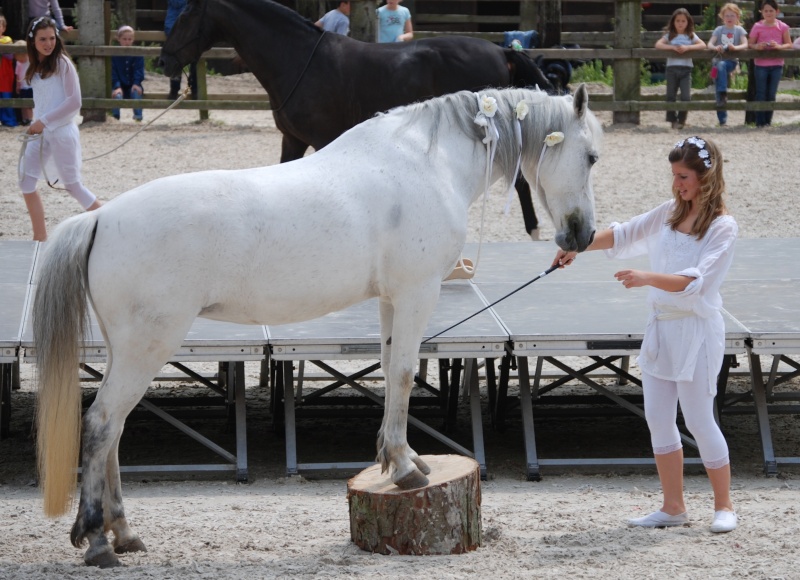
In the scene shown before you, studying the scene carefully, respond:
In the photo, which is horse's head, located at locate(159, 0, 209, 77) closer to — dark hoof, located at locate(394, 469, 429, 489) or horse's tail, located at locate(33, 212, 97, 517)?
horse's tail, located at locate(33, 212, 97, 517)

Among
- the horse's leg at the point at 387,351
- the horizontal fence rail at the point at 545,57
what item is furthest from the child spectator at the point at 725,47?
the horse's leg at the point at 387,351

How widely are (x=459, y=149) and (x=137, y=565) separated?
191 centimetres

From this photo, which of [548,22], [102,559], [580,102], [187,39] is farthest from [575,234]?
[548,22]

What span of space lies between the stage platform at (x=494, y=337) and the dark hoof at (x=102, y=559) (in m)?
1.30

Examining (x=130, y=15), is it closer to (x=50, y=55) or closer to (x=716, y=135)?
(x=716, y=135)

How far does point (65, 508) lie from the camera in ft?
13.4

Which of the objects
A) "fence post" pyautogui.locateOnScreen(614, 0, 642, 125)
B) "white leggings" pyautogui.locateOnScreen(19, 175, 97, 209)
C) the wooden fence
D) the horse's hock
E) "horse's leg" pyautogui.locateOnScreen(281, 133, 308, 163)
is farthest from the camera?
"fence post" pyautogui.locateOnScreen(614, 0, 642, 125)

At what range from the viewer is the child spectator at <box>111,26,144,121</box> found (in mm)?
14977

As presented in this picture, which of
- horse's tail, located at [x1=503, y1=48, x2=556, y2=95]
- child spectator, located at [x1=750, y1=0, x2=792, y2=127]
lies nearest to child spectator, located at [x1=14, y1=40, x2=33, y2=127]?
horse's tail, located at [x1=503, y1=48, x2=556, y2=95]

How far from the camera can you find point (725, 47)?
48.7 feet

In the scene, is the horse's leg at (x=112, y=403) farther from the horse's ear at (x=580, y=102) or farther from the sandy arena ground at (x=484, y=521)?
the horse's ear at (x=580, y=102)

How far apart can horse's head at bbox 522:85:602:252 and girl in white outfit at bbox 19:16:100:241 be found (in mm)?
4457

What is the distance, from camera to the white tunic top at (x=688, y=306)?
4.27m

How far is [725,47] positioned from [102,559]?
1263cm
